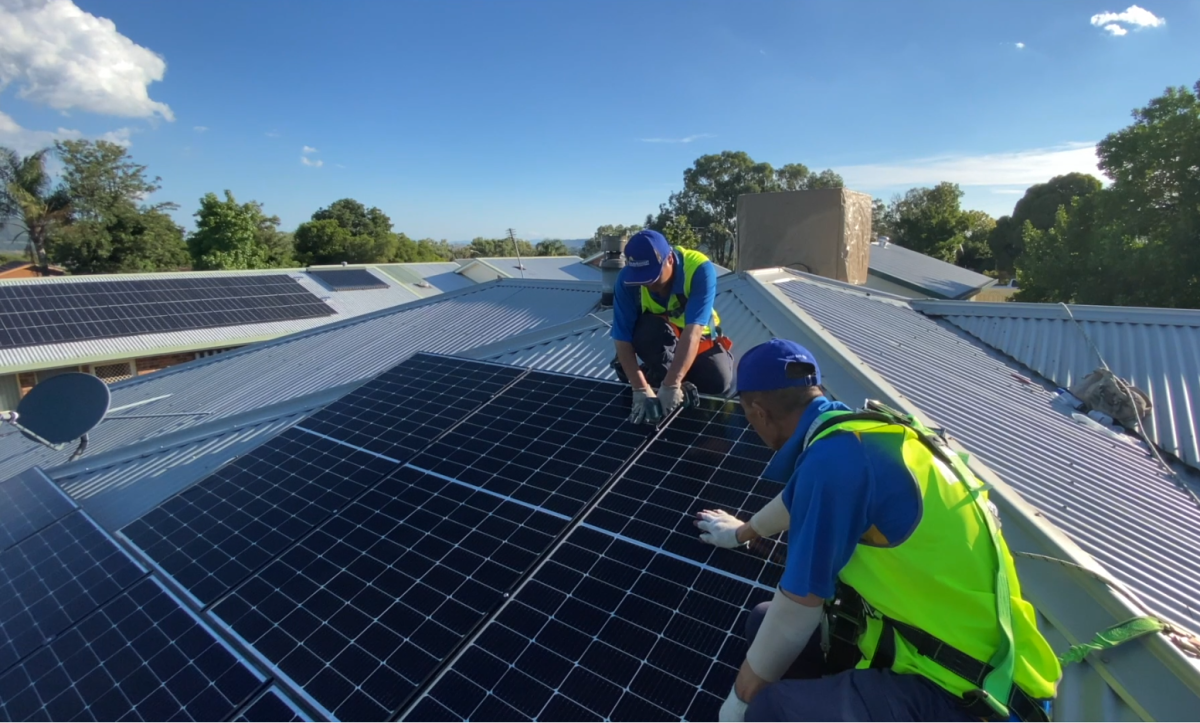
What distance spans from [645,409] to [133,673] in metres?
4.16

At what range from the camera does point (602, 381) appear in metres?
6.52

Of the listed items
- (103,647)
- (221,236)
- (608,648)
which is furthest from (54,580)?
(221,236)

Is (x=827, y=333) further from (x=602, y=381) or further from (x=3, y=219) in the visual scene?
(x=3, y=219)

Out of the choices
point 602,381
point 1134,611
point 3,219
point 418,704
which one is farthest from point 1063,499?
point 3,219

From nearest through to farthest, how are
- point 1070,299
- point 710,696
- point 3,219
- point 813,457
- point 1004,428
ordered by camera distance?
point 813,457, point 710,696, point 1004,428, point 1070,299, point 3,219

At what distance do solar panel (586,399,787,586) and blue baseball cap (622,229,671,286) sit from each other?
57.1 inches

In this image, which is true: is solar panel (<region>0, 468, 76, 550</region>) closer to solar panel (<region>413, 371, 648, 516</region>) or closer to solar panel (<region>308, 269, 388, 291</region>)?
solar panel (<region>413, 371, 648, 516</region>)

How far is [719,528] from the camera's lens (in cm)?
378

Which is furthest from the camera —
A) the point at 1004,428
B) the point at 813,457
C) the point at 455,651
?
the point at 1004,428

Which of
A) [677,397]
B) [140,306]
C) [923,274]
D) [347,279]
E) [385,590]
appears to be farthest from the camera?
[347,279]

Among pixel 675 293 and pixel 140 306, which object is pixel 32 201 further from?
pixel 675 293

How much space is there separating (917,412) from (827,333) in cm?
215

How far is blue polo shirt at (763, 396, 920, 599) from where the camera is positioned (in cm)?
230

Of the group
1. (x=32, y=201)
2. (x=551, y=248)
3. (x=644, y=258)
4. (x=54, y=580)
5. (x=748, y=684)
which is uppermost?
(x=32, y=201)
